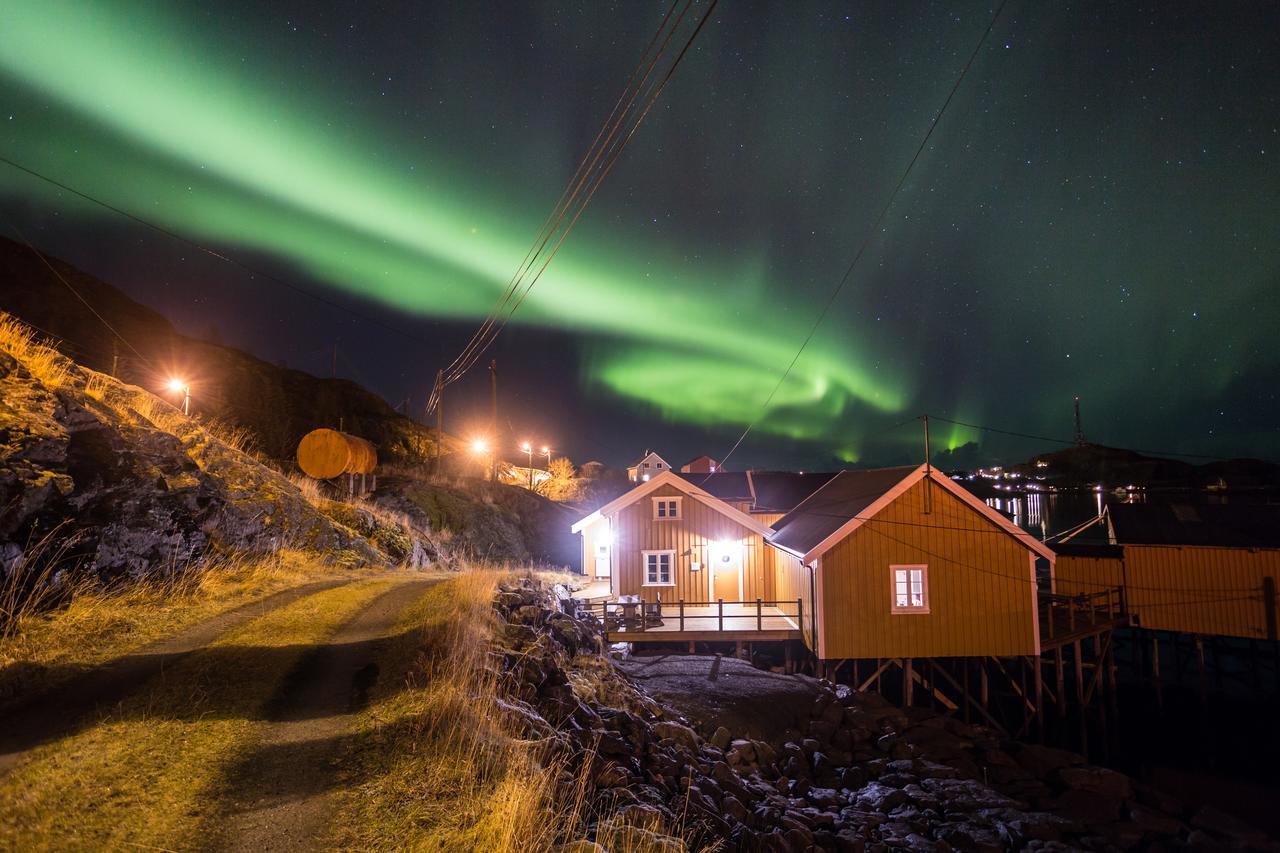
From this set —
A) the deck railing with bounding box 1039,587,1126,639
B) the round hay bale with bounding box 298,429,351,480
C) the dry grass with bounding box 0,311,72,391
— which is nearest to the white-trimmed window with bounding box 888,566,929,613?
the deck railing with bounding box 1039,587,1126,639

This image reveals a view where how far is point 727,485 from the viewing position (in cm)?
4044

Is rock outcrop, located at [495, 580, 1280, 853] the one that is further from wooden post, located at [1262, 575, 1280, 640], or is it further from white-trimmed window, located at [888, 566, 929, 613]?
wooden post, located at [1262, 575, 1280, 640]

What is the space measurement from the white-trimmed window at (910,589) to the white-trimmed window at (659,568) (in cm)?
875

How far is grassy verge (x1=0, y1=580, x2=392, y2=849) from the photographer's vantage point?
3930 millimetres

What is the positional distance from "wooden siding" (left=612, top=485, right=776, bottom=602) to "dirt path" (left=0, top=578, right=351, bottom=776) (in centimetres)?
1776

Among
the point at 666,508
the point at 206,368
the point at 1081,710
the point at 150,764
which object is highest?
the point at 206,368

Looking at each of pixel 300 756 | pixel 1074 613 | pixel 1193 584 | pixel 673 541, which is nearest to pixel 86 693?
pixel 300 756

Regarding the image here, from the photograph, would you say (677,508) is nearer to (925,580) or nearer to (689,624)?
(689,624)

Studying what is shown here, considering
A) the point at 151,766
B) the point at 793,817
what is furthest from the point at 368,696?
the point at 793,817

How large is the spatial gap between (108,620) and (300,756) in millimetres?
4200

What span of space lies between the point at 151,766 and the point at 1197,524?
36.8 m

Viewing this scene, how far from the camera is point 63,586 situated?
24.8ft

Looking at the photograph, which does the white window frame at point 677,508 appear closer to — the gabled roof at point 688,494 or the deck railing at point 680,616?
the gabled roof at point 688,494

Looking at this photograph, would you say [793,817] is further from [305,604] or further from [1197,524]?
[1197,524]
